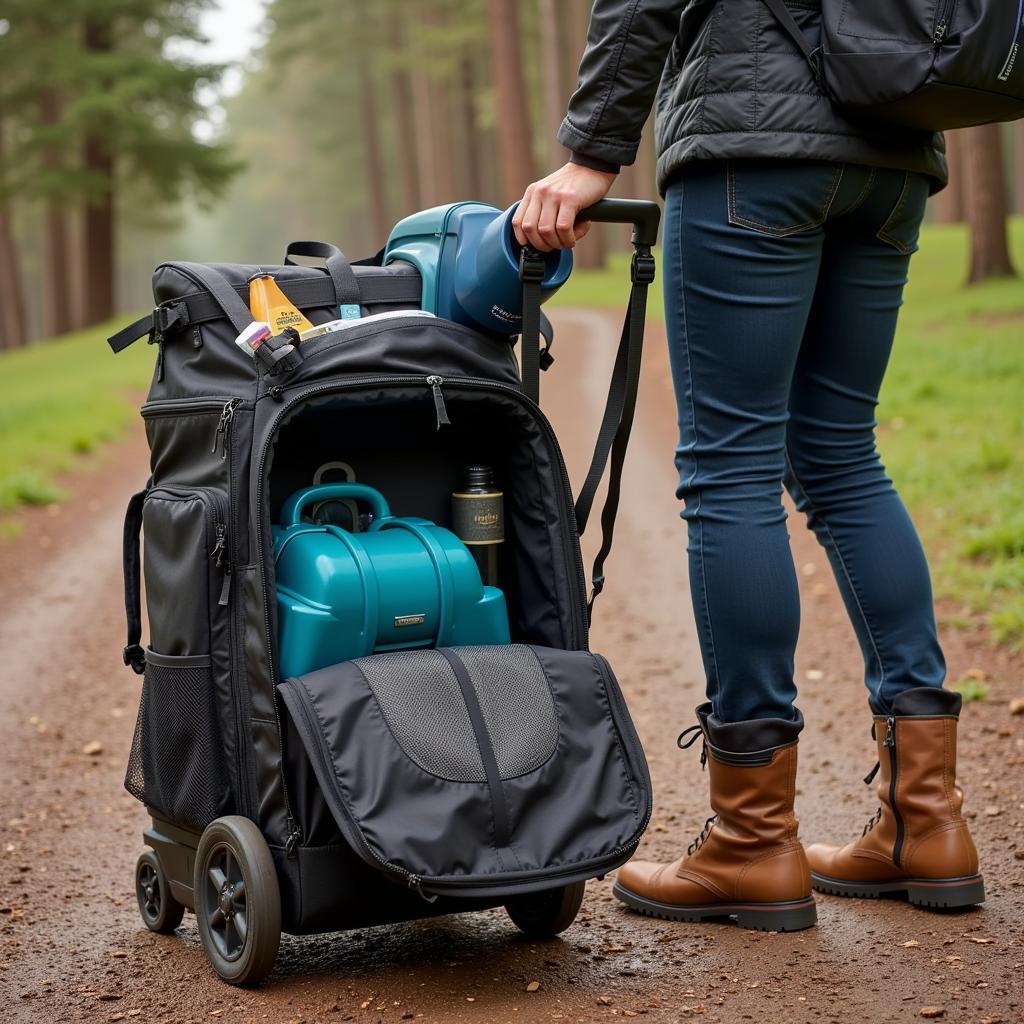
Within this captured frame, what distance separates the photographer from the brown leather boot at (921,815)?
256cm

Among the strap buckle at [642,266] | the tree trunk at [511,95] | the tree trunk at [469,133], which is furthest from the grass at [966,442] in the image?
the tree trunk at [469,133]

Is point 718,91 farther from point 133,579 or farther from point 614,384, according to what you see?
point 133,579

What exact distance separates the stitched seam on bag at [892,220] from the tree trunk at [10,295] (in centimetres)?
3190

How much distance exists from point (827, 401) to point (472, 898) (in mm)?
1250

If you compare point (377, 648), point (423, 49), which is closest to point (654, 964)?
point (377, 648)

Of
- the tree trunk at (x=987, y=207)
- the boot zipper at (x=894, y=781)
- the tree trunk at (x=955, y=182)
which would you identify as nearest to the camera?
the boot zipper at (x=894, y=781)

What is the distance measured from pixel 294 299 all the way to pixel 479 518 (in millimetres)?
590

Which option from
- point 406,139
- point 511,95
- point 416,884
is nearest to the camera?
point 416,884

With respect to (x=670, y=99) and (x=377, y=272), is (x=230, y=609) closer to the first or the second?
(x=377, y=272)

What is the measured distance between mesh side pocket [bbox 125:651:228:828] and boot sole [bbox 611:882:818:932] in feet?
3.10

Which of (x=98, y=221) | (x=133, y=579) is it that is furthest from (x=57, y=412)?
(x=98, y=221)

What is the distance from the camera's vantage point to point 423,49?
2919 centimetres

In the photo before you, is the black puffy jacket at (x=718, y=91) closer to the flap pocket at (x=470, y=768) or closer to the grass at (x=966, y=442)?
the flap pocket at (x=470, y=768)

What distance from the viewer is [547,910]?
101 inches
